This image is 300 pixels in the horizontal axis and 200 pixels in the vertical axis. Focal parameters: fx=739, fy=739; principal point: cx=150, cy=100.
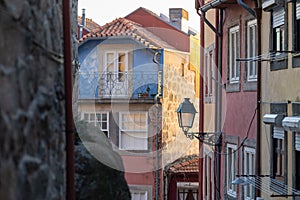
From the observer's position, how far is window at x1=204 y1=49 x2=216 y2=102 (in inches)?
675

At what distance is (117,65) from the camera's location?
26.5 m

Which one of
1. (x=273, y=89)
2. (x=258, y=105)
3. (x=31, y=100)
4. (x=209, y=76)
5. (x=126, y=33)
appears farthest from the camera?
(x=126, y=33)

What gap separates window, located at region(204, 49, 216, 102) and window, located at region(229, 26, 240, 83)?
1.63m

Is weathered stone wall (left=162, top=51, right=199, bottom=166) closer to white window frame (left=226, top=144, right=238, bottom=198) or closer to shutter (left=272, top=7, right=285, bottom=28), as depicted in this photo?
white window frame (left=226, top=144, right=238, bottom=198)

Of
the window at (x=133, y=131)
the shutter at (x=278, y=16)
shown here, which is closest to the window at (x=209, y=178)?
the shutter at (x=278, y=16)

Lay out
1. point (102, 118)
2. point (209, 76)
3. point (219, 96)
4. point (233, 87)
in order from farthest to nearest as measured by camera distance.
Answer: point (102, 118)
point (209, 76)
point (219, 96)
point (233, 87)

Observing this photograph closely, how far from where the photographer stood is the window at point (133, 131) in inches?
1010

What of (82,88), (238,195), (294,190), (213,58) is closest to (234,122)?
(238,195)

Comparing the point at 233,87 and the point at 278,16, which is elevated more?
the point at 278,16

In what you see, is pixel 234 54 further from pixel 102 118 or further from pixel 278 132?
pixel 102 118

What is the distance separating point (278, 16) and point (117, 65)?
15.4 meters

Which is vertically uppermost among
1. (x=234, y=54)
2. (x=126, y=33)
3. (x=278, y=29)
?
(x=126, y=33)

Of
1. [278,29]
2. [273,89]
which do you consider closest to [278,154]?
[273,89]

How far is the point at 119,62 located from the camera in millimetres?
26531
